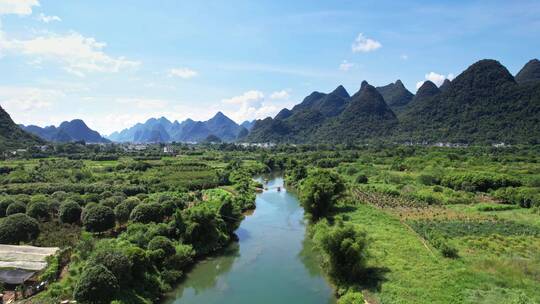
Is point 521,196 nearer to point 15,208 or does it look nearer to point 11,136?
point 15,208

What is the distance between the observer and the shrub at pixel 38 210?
108 ft

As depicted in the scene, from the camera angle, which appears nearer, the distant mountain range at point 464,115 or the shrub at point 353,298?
the shrub at point 353,298

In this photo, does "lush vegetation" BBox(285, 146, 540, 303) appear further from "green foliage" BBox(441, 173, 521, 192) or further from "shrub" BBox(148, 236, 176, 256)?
"shrub" BBox(148, 236, 176, 256)

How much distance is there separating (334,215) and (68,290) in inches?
995

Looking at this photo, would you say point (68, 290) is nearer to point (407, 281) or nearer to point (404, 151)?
point (407, 281)

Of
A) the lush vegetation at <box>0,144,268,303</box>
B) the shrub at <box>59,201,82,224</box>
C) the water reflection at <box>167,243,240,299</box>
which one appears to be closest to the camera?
the lush vegetation at <box>0,144,268,303</box>

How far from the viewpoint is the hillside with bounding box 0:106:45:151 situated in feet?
359

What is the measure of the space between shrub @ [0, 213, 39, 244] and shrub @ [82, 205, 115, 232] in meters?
3.61

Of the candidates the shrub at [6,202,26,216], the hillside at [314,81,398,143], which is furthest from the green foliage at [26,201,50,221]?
the hillside at [314,81,398,143]

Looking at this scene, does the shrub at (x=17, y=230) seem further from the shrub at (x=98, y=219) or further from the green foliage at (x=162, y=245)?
A: the green foliage at (x=162, y=245)

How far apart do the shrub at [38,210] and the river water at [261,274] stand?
16.9m

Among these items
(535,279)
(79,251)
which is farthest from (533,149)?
(79,251)

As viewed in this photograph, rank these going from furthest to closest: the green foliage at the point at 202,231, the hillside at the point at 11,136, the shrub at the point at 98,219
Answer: the hillside at the point at 11,136
the shrub at the point at 98,219
the green foliage at the point at 202,231

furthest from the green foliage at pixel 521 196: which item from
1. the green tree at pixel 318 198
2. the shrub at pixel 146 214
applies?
the shrub at pixel 146 214
